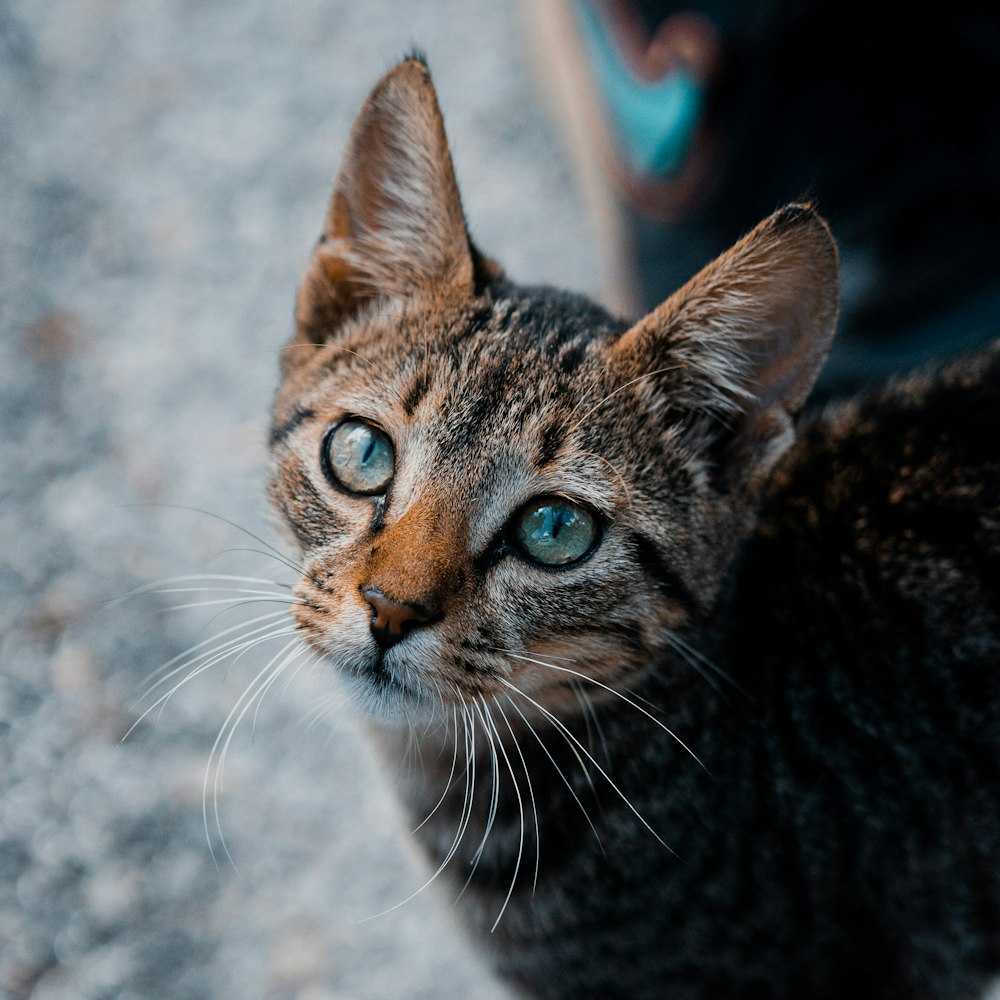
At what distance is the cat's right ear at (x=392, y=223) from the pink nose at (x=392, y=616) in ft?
2.23

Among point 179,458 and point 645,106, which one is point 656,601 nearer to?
point 179,458

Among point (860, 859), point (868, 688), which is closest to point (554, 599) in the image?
point (868, 688)

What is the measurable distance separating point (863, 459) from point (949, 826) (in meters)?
0.83

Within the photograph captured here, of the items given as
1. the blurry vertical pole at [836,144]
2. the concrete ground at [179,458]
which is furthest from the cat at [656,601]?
the blurry vertical pole at [836,144]

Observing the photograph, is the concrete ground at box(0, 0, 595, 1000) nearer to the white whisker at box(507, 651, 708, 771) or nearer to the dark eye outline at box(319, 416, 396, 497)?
the dark eye outline at box(319, 416, 396, 497)

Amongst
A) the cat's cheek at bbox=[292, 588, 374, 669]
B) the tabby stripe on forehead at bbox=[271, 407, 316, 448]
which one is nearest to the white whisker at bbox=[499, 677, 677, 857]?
the cat's cheek at bbox=[292, 588, 374, 669]

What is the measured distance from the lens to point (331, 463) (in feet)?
6.23

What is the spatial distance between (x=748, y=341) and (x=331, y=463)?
33.8 inches

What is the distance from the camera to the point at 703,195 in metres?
3.51

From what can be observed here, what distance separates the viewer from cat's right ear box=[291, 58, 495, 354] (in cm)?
190

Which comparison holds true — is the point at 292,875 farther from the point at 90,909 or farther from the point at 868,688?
the point at 868,688

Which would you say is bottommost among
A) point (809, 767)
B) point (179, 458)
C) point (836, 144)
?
point (809, 767)

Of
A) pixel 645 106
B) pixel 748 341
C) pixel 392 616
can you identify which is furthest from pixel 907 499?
pixel 645 106

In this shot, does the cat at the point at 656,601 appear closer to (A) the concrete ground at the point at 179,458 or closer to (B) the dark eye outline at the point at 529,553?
(B) the dark eye outline at the point at 529,553
